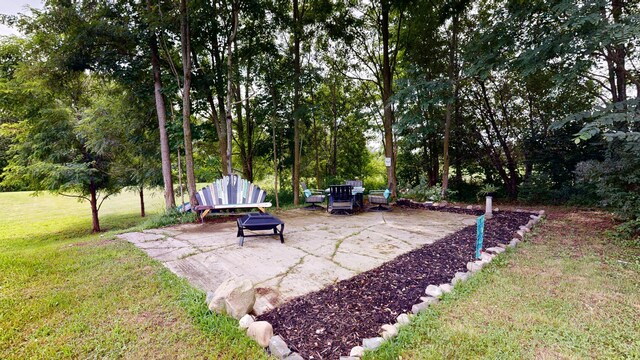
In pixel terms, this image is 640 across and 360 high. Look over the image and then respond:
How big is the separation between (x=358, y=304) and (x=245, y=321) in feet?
3.12

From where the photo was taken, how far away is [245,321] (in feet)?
6.53

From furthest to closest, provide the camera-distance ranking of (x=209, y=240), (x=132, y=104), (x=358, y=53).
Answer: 1. (x=358, y=53)
2. (x=132, y=104)
3. (x=209, y=240)

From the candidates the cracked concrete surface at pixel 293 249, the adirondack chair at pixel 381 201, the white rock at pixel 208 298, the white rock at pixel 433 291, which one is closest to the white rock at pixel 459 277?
the white rock at pixel 433 291

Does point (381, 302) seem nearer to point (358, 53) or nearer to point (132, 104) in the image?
point (132, 104)

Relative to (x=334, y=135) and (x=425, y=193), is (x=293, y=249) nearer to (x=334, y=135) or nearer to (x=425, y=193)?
(x=425, y=193)

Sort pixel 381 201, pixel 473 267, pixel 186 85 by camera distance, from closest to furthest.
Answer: pixel 473 267
pixel 186 85
pixel 381 201

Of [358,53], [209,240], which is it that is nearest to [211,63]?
[358,53]

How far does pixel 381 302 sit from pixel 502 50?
20.4 ft

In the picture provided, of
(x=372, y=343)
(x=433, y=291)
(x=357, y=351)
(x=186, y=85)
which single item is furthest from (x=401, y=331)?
(x=186, y=85)

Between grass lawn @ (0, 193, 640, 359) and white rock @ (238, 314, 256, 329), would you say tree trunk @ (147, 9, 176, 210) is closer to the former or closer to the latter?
grass lawn @ (0, 193, 640, 359)

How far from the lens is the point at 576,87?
706cm

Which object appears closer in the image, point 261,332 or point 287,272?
point 261,332

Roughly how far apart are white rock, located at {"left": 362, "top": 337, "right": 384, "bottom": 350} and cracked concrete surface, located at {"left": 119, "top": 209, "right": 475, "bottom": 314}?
865 millimetres

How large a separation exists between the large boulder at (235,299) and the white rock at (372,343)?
94 centimetres
